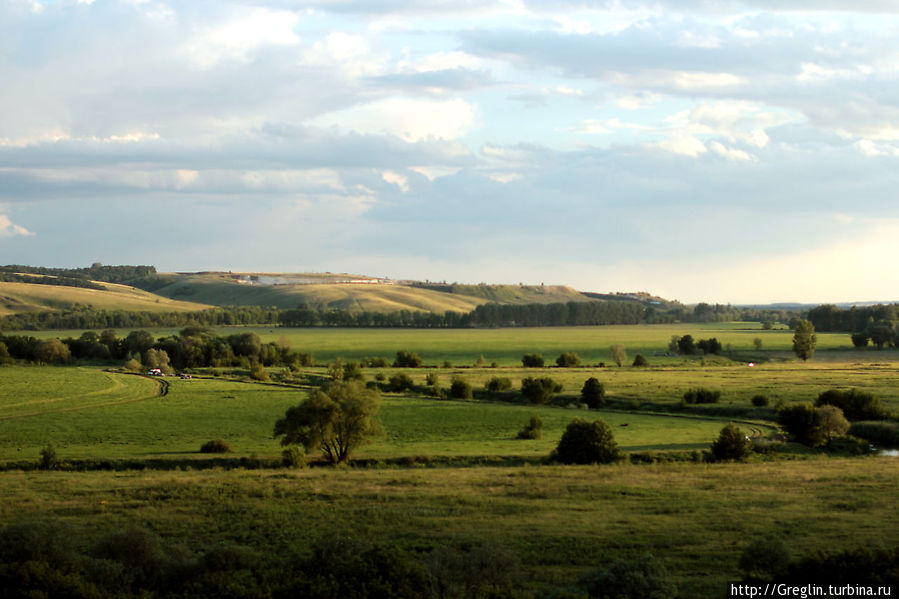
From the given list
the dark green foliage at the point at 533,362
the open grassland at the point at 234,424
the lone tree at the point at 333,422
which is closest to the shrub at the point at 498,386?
the open grassland at the point at 234,424

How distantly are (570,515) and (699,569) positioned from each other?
6.49m

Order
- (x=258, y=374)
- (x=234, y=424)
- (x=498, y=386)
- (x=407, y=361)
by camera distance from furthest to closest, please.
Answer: (x=407, y=361), (x=258, y=374), (x=498, y=386), (x=234, y=424)

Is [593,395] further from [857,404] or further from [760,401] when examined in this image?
[857,404]

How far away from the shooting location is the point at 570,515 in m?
24.4

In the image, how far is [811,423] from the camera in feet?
156

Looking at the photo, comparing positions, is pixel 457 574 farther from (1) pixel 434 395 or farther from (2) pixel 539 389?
(1) pixel 434 395

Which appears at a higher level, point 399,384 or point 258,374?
point 399,384

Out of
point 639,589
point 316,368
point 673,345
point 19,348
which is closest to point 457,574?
point 639,589

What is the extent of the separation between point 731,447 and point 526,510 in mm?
19258

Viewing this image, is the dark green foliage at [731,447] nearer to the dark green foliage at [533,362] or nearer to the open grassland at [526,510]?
the open grassland at [526,510]

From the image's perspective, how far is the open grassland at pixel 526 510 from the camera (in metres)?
20.0

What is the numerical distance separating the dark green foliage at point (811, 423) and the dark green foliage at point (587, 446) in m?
14.7

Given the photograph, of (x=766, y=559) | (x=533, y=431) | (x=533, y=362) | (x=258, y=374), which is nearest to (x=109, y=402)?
(x=258, y=374)

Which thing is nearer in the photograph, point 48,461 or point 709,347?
point 48,461
